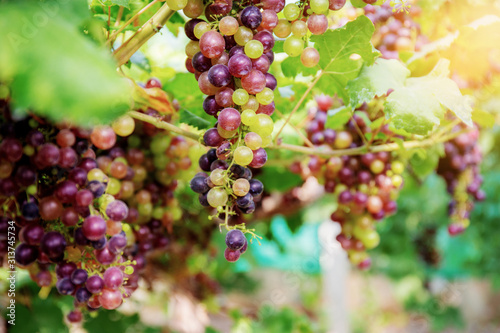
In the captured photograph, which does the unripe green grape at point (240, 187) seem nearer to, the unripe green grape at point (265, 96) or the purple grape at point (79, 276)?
the unripe green grape at point (265, 96)

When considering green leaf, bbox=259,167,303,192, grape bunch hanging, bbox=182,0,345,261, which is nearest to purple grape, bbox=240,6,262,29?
grape bunch hanging, bbox=182,0,345,261

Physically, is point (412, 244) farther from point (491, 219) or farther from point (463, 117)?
point (463, 117)

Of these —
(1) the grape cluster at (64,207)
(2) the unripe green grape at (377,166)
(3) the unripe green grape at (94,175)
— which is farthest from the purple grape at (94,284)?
(2) the unripe green grape at (377,166)

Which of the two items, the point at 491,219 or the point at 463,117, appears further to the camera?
the point at 491,219

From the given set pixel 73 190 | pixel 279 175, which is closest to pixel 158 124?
pixel 73 190

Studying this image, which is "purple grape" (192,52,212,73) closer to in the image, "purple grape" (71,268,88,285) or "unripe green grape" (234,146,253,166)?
"unripe green grape" (234,146,253,166)

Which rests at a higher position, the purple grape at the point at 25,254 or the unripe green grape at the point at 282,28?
the unripe green grape at the point at 282,28

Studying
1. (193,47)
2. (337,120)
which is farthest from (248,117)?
(337,120)
